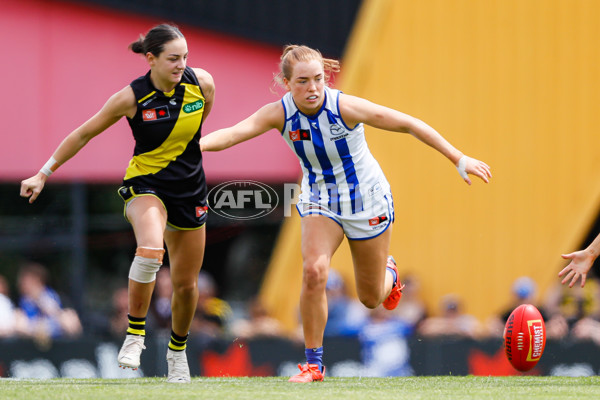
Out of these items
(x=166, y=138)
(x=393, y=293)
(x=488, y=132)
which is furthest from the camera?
(x=488, y=132)

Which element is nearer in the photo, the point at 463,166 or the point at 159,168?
the point at 463,166

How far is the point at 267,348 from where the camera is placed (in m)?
10.2

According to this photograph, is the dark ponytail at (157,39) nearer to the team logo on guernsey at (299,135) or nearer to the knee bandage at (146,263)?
the team logo on guernsey at (299,135)

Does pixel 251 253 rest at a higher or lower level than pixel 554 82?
lower

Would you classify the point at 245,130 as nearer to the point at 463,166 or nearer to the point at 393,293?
the point at 463,166

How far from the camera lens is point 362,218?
6.38 metres

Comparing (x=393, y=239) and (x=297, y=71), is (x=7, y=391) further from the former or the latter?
(x=393, y=239)

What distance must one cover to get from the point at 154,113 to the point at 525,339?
2.85 m

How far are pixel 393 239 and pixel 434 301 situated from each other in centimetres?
99

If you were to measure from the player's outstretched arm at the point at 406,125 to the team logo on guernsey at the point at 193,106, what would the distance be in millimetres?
880

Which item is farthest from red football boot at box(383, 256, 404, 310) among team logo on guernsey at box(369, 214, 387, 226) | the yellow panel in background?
the yellow panel in background

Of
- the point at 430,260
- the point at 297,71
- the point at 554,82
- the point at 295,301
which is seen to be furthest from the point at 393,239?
the point at 297,71

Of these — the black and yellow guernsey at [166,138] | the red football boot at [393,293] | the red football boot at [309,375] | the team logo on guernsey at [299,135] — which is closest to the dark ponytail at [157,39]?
the black and yellow guernsey at [166,138]

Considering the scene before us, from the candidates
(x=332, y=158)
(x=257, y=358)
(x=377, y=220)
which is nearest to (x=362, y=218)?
(x=377, y=220)
